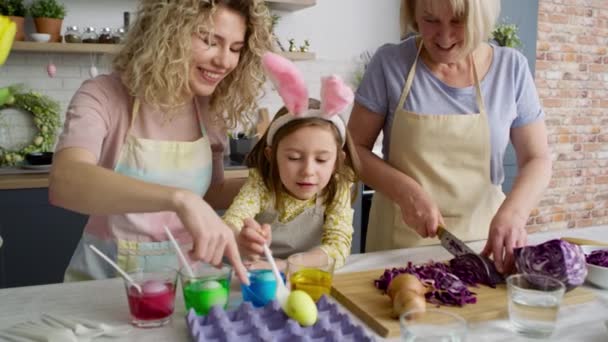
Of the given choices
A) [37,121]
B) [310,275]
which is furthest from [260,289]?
[37,121]

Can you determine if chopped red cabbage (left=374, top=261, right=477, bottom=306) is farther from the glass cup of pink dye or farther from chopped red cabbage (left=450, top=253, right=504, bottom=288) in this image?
the glass cup of pink dye

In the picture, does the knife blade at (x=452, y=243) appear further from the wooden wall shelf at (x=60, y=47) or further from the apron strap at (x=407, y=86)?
the wooden wall shelf at (x=60, y=47)

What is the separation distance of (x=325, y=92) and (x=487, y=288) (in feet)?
1.95

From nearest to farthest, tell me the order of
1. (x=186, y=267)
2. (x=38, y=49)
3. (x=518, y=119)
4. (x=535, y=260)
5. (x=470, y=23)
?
(x=186, y=267) → (x=535, y=260) → (x=470, y=23) → (x=518, y=119) → (x=38, y=49)

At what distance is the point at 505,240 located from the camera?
1.38m

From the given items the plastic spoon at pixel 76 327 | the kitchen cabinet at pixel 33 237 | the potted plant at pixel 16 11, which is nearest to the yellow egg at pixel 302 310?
the plastic spoon at pixel 76 327

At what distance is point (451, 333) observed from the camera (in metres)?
0.95

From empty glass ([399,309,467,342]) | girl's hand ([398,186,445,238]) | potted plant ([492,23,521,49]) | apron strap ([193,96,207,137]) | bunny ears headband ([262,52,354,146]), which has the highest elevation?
potted plant ([492,23,521,49])

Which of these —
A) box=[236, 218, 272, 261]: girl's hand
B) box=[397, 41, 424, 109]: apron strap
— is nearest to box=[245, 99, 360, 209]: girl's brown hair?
box=[397, 41, 424, 109]: apron strap

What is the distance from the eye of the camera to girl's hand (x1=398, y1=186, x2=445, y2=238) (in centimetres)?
147

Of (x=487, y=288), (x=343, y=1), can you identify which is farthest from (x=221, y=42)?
(x=343, y=1)

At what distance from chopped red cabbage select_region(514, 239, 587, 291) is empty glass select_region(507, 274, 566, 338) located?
5.9 inches

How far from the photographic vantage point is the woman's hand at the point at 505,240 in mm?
1337

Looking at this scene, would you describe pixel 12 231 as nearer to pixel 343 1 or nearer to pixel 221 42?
pixel 221 42
